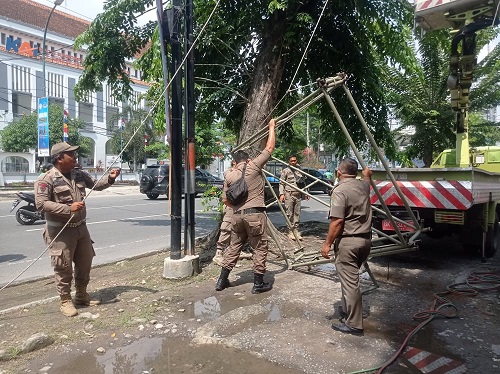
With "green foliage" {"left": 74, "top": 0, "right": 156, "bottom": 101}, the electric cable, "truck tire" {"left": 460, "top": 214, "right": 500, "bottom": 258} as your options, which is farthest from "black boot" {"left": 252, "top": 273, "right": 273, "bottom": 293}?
"green foliage" {"left": 74, "top": 0, "right": 156, "bottom": 101}

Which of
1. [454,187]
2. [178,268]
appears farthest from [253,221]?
[454,187]

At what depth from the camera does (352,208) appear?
3.93 metres

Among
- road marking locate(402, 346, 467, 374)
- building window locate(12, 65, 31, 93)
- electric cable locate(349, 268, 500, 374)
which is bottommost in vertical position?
road marking locate(402, 346, 467, 374)

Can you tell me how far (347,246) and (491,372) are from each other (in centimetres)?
145

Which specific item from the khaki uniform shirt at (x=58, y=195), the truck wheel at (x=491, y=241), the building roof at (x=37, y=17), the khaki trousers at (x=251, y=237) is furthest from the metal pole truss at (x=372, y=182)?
the building roof at (x=37, y=17)

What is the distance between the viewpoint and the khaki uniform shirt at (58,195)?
162 inches

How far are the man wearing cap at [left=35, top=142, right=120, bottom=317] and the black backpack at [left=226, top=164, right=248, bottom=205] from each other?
1324mm

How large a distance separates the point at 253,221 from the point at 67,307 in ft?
7.19

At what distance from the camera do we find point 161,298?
4863 mm

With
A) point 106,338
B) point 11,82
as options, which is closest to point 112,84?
point 106,338

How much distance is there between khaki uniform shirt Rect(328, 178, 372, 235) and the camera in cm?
391

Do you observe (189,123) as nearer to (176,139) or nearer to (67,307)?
(176,139)

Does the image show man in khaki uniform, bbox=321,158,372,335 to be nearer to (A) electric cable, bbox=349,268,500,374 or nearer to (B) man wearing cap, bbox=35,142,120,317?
(A) electric cable, bbox=349,268,500,374

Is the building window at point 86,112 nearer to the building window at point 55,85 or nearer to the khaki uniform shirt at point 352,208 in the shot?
the building window at point 55,85
